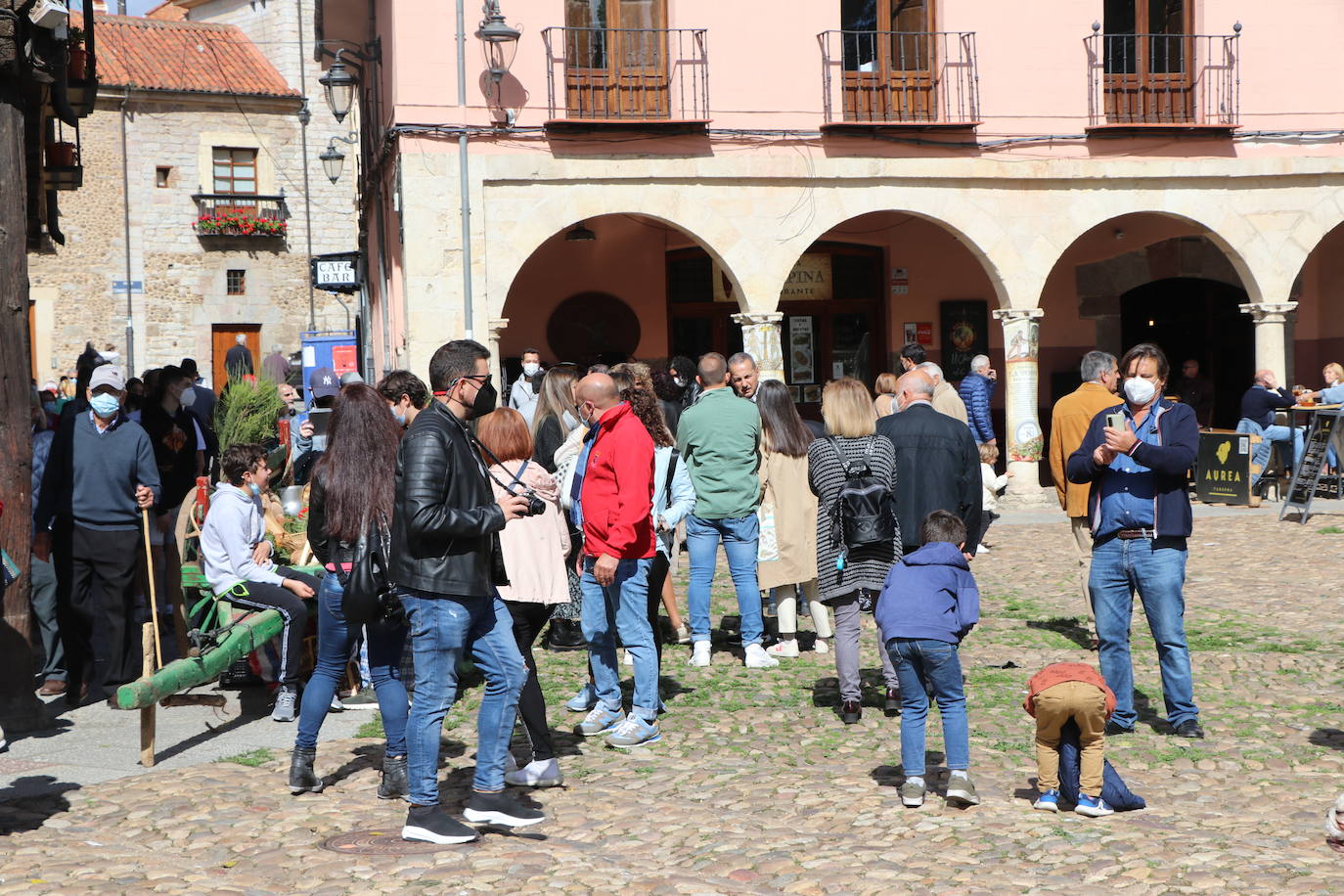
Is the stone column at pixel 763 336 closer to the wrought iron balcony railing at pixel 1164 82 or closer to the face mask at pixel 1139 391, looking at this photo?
the wrought iron balcony railing at pixel 1164 82

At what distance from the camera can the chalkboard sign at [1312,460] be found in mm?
14602

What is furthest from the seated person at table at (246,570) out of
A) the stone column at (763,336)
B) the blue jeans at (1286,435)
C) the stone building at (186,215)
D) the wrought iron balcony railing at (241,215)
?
the wrought iron balcony railing at (241,215)

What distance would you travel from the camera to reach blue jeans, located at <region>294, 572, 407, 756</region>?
5.82m

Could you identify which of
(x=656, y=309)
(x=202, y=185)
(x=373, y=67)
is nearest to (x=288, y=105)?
(x=202, y=185)

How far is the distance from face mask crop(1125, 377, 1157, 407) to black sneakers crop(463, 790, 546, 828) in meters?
3.29

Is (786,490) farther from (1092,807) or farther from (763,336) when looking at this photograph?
(763,336)

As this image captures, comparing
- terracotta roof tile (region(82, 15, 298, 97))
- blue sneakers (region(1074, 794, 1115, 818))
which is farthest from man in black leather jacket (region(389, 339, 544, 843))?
terracotta roof tile (region(82, 15, 298, 97))

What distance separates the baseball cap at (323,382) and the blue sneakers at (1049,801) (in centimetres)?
1365

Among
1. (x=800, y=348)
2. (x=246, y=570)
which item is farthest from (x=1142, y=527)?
(x=800, y=348)

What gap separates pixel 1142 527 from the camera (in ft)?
21.8

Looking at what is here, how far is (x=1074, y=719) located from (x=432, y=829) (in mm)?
2360

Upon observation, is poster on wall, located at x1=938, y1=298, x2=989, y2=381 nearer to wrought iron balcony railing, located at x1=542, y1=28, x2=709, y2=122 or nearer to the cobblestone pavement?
wrought iron balcony railing, located at x1=542, y1=28, x2=709, y2=122

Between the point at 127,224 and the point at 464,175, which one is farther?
the point at 127,224

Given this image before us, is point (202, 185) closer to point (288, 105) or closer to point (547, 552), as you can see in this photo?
point (288, 105)
